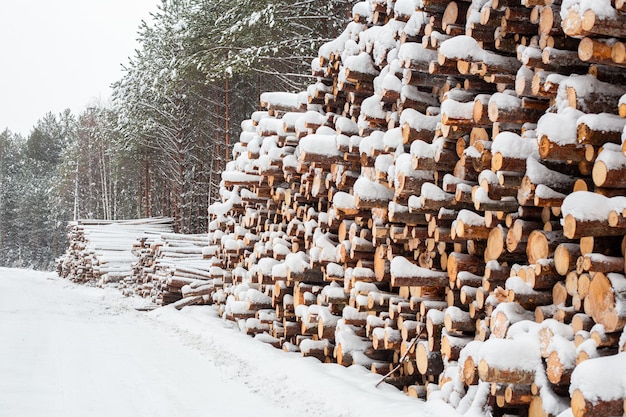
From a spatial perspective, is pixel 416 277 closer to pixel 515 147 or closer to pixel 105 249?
pixel 515 147

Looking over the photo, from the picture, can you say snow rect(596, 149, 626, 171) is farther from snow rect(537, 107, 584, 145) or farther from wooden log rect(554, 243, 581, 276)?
wooden log rect(554, 243, 581, 276)

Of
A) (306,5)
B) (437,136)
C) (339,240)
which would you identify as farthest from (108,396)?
(306,5)

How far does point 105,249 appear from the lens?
24734 millimetres

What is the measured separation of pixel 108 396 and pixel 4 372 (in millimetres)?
1882

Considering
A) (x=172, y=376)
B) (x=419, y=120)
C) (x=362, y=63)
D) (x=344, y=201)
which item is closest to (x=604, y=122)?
(x=419, y=120)

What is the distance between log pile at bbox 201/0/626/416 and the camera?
3688mm

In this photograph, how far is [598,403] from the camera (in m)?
3.32

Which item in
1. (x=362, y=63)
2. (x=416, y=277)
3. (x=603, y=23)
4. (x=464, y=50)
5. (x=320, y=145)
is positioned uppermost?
(x=362, y=63)

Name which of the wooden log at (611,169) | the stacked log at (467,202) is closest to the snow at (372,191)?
the stacked log at (467,202)

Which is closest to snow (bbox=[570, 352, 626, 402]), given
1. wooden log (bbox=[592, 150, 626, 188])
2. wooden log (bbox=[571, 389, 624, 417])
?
wooden log (bbox=[571, 389, 624, 417])

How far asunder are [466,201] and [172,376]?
16.1 ft

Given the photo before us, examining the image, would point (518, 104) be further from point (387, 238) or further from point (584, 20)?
point (387, 238)

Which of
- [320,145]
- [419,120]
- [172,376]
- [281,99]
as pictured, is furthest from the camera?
[281,99]

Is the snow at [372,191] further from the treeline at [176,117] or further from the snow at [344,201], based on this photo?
the treeline at [176,117]
